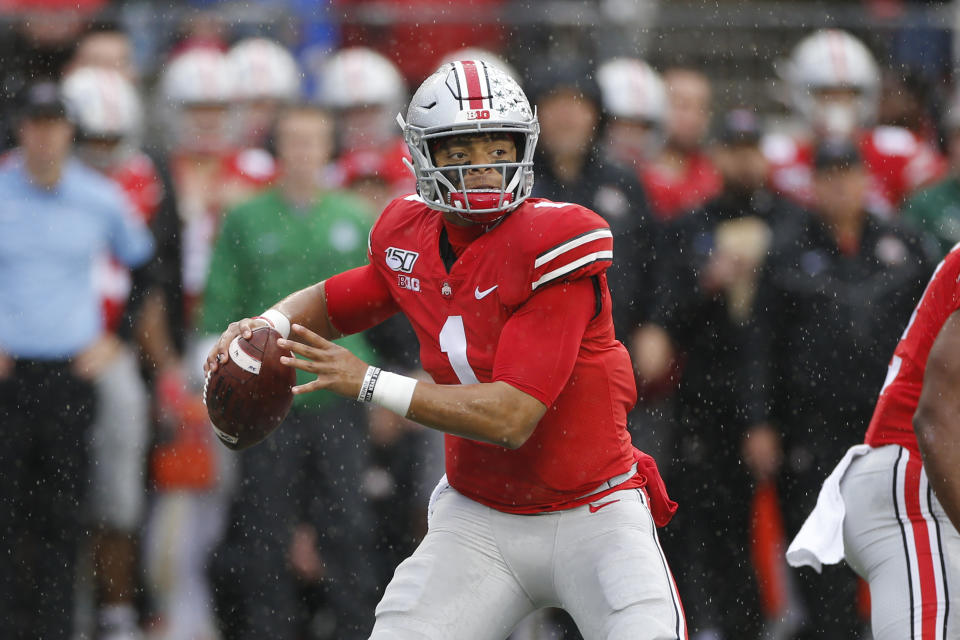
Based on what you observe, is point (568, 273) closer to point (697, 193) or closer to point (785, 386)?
point (785, 386)

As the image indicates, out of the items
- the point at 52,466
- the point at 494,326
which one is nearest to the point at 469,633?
the point at 494,326

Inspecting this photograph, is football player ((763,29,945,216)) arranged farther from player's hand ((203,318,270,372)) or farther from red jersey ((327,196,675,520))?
player's hand ((203,318,270,372))

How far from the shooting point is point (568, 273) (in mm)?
4242

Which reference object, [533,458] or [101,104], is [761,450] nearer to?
[533,458]

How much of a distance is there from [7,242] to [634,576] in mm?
3907

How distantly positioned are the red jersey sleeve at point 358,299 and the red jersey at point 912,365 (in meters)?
1.54

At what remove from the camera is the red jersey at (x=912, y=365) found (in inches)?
172

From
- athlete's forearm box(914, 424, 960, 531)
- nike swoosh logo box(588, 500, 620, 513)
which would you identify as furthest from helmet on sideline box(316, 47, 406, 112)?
athlete's forearm box(914, 424, 960, 531)

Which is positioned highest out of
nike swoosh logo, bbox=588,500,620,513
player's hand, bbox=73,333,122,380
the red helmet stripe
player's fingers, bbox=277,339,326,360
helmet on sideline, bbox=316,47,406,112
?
the red helmet stripe

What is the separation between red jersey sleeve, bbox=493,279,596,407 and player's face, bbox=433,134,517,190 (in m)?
0.37

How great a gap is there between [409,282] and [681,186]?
3.96m

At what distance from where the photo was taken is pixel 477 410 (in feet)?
13.6

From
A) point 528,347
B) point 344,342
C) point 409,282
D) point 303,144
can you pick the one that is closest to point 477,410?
point 528,347

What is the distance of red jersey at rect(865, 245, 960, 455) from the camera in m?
4.38
